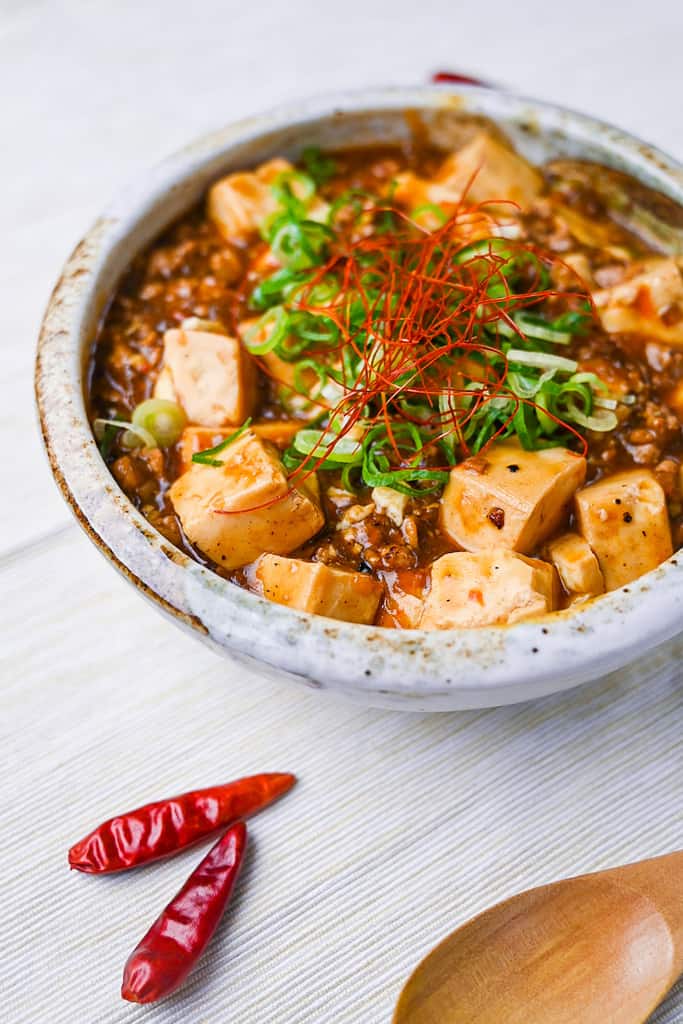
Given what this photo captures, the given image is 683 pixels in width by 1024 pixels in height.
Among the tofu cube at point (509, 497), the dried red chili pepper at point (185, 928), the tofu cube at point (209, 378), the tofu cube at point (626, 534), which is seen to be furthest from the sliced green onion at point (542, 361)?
the dried red chili pepper at point (185, 928)

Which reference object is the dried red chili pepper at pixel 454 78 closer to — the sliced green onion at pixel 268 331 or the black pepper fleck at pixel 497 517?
the sliced green onion at pixel 268 331

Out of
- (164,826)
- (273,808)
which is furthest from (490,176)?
(164,826)

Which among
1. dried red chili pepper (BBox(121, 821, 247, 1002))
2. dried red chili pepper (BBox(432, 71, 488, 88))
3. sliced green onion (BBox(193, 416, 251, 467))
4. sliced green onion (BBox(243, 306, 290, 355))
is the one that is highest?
dried red chili pepper (BBox(432, 71, 488, 88))

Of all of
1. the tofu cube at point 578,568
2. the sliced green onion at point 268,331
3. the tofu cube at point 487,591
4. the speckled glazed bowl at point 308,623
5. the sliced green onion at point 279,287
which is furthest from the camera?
the sliced green onion at point 279,287

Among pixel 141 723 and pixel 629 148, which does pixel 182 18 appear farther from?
pixel 141 723

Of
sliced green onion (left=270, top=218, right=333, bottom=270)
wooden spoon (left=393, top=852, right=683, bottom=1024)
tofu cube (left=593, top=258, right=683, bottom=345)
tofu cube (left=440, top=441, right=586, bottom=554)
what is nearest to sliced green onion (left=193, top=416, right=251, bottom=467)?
tofu cube (left=440, top=441, right=586, bottom=554)

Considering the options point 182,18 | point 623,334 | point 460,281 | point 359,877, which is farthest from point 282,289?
point 182,18

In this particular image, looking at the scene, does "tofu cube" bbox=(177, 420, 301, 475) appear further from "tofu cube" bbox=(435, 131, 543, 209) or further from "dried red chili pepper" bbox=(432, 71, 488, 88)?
"dried red chili pepper" bbox=(432, 71, 488, 88)
